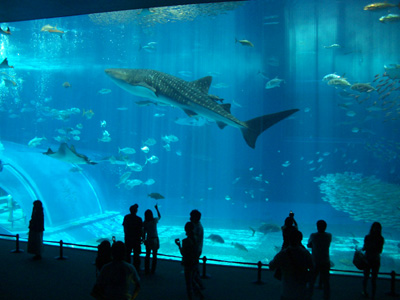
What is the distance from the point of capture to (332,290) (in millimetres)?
3699

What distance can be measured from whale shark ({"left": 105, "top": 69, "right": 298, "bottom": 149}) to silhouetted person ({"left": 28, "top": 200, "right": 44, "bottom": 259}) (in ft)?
8.63

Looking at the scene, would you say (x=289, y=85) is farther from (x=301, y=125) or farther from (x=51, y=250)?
(x=51, y=250)

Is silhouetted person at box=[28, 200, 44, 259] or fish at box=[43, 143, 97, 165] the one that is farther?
fish at box=[43, 143, 97, 165]

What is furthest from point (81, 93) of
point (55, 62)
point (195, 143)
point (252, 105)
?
point (252, 105)

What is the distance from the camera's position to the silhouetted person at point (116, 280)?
193 cm

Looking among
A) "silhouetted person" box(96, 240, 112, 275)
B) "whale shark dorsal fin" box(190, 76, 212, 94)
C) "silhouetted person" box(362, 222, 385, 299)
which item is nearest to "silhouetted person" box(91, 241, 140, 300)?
"silhouetted person" box(96, 240, 112, 275)

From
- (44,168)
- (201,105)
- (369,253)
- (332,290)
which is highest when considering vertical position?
(201,105)

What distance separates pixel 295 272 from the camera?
221cm

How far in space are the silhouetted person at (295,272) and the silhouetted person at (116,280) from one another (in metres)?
1.19

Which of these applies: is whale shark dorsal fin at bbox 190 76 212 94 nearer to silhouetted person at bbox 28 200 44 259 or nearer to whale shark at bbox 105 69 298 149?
whale shark at bbox 105 69 298 149

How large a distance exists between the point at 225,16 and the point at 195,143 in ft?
48.8

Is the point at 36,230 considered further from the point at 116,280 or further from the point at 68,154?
the point at 116,280

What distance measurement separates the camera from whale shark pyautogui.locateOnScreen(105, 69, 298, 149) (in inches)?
176

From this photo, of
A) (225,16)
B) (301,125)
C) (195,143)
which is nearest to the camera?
(225,16)
